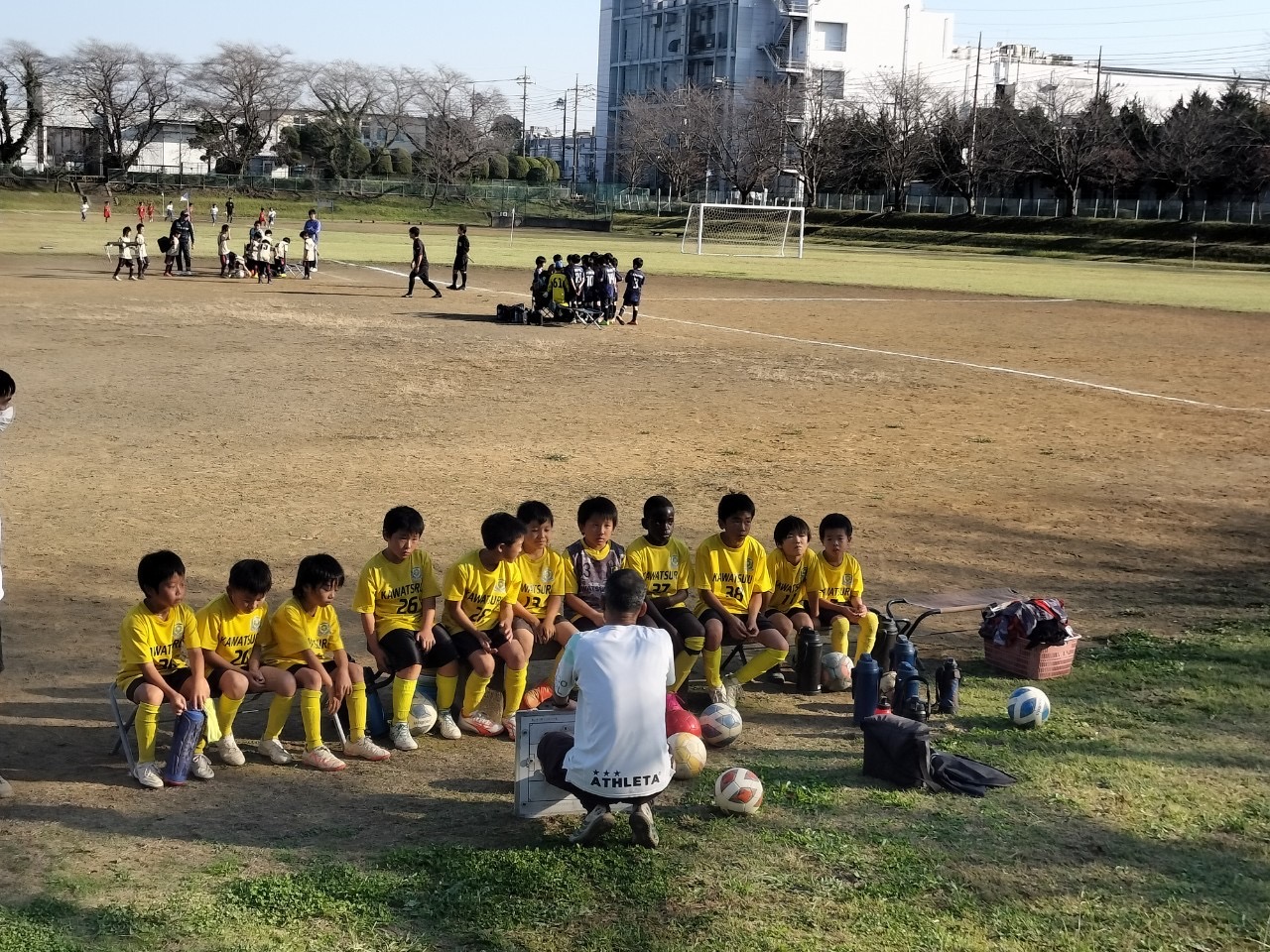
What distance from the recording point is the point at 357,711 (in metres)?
6.79

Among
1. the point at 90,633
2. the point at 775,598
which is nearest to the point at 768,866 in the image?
the point at 775,598

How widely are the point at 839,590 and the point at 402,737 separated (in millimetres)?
2832

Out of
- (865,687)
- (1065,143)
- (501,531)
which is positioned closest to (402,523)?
(501,531)

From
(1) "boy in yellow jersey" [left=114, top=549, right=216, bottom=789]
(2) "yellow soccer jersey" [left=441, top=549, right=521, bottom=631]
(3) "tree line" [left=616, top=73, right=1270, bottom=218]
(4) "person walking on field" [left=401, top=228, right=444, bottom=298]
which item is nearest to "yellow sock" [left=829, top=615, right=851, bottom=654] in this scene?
(2) "yellow soccer jersey" [left=441, top=549, right=521, bottom=631]

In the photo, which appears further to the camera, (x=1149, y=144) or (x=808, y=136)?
(x=808, y=136)

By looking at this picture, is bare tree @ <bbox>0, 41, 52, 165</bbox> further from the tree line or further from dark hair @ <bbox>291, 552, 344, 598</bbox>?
dark hair @ <bbox>291, 552, 344, 598</bbox>

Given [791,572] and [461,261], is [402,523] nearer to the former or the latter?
[791,572]

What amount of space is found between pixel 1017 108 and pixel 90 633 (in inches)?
3932

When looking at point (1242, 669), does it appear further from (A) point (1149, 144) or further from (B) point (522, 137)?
(B) point (522, 137)

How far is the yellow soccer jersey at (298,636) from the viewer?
670cm

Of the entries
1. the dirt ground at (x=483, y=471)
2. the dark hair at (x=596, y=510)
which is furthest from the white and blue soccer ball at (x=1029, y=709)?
the dark hair at (x=596, y=510)

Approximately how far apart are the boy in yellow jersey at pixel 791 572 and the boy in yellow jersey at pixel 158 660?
11.0 ft

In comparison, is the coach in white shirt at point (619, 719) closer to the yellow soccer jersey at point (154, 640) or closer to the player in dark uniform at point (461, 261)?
the yellow soccer jersey at point (154, 640)

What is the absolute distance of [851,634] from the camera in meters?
8.78
